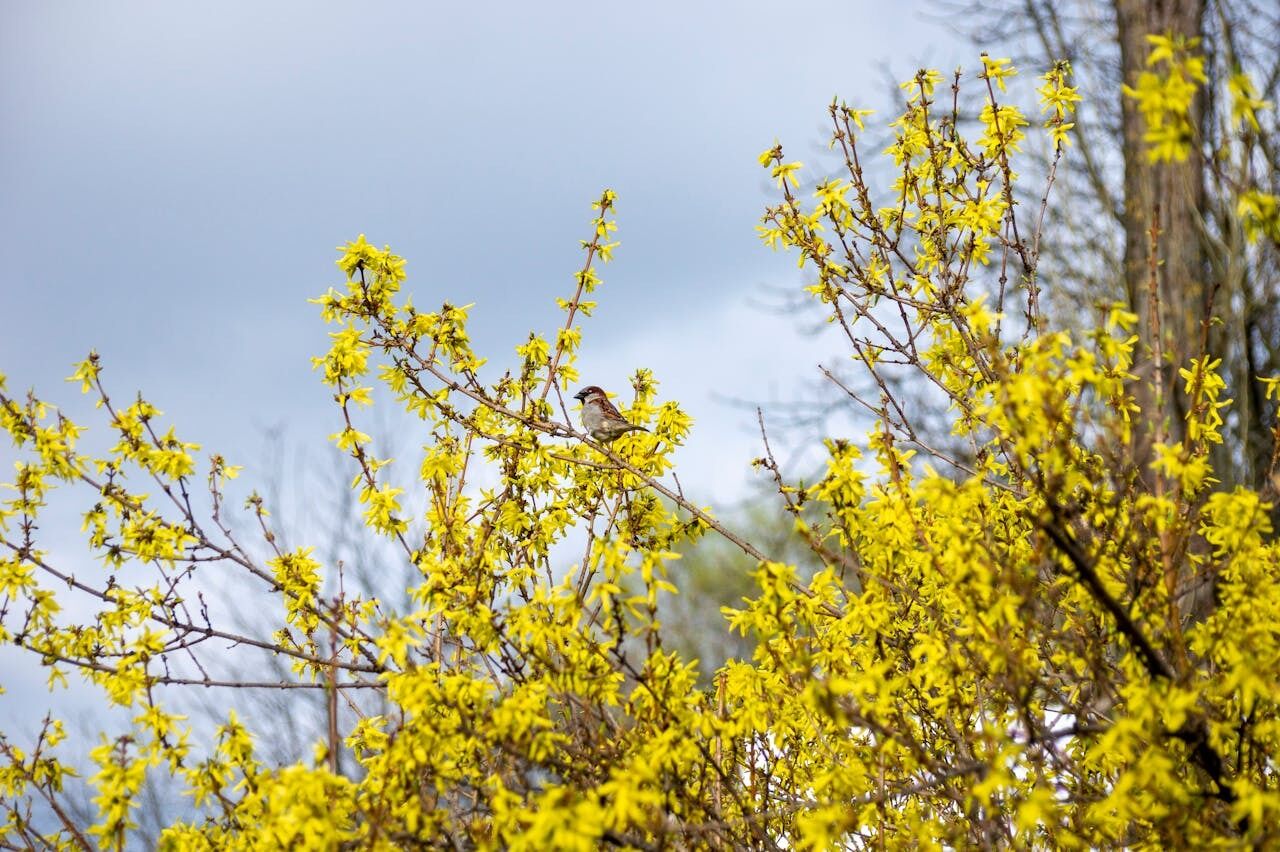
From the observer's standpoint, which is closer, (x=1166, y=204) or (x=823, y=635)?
(x=823, y=635)

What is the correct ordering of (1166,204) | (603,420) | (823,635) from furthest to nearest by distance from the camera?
(1166,204), (603,420), (823,635)

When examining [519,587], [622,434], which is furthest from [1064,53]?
[519,587]

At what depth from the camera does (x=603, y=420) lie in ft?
17.0

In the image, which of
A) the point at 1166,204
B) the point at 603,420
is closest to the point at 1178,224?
the point at 1166,204

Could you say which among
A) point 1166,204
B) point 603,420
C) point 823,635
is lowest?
point 823,635

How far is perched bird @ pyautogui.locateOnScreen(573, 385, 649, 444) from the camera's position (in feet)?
16.6


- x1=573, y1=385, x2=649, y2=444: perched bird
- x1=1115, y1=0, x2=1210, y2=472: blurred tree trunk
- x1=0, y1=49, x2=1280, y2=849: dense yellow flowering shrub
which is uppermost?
x1=1115, y1=0, x2=1210, y2=472: blurred tree trunk

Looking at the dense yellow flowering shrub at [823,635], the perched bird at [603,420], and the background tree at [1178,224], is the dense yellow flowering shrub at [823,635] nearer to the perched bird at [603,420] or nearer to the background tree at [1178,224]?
the perched bird at [603,420]

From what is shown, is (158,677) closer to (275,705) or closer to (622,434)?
(622,434)

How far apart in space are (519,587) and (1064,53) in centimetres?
1213

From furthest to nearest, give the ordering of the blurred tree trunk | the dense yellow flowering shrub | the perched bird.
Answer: the blurred tree trunk < the perched bird < the dense yellow flowering shrub

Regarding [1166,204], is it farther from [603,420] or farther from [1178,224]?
[603,420]

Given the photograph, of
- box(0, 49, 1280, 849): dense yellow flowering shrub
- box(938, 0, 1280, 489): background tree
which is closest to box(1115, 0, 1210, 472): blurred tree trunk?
box(938, 0, 1280, 489): background tree

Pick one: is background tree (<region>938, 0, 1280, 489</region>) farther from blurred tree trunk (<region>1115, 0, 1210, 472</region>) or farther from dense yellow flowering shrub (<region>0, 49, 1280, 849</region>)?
dense yellow flowering shrub (<region>0, 49, 1280, 849</region>)
